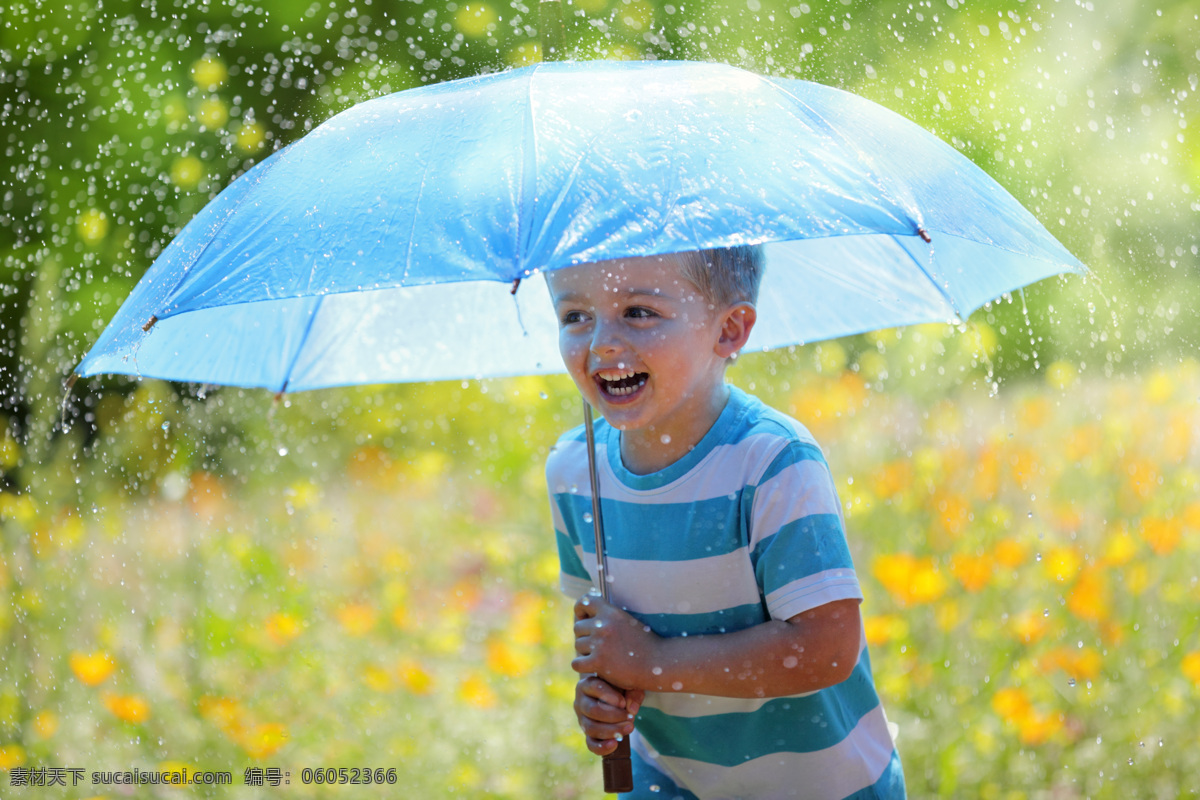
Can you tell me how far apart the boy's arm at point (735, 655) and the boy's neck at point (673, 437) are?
9.2 inches

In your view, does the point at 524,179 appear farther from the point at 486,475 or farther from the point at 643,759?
the point at 486,475

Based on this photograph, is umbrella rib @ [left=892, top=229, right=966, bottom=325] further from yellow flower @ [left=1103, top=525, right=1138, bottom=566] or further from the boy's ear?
yellow flower @ [left=1103, top=525, right=1138, bottom=566]

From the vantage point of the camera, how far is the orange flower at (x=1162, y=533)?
2781 mm

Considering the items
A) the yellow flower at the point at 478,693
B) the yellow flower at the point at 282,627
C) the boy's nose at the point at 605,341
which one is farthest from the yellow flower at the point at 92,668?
the boy's nose at the point at 605,341

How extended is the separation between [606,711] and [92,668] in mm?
1865

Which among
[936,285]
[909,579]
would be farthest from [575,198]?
[909,579]

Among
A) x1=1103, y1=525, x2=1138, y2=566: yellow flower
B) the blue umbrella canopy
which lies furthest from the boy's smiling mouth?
x1=1103, y1=525, x2=1138, y2=566: yellow flower

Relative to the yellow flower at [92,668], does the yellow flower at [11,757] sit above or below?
below

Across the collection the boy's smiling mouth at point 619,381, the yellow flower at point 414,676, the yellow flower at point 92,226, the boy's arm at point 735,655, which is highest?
the yellow flower at point 92,226

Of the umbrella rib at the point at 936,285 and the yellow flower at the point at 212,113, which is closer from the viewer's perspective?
the umbrella rib at the point at 936,285

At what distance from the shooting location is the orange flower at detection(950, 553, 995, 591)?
269 cm

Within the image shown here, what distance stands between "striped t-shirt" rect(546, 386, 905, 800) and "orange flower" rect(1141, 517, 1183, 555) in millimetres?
1493

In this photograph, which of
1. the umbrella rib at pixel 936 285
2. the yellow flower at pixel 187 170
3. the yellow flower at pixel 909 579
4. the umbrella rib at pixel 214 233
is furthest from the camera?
the yellow flower at pixel 187 170

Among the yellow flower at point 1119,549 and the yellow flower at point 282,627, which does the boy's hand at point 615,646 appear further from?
the yellow flower at point 1119,549
